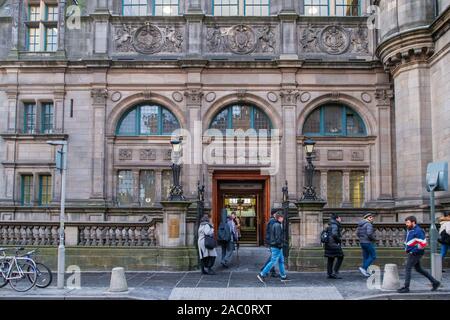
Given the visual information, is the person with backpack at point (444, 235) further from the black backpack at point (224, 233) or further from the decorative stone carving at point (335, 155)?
the decorative stone carving at point (335, 155)

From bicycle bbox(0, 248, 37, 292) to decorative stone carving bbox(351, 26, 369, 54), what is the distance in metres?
18.5

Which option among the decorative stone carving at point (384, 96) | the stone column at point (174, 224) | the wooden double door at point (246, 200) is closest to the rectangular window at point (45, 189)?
the wooden double door at point (246, 200)

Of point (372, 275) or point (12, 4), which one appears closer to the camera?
point (372, 275)

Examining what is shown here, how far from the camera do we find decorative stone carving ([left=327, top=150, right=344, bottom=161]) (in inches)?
1029

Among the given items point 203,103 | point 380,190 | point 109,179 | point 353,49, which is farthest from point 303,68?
point 109,179

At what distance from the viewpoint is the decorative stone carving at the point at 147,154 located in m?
26.4

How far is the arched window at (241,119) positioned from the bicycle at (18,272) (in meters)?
13.3

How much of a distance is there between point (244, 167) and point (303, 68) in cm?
557

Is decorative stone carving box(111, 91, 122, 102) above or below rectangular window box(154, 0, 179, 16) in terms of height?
below

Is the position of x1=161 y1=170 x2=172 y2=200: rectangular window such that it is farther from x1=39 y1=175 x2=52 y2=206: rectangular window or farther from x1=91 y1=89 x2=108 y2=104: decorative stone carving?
x1=39 y1=175 x2=52 y2=206: rectangular window

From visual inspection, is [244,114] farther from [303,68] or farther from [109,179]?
[109,179]

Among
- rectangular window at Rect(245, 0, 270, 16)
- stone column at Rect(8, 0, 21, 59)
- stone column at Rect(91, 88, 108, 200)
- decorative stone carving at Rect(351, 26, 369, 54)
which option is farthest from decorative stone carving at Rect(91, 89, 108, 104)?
decorative stone carving at Rect(351, 26, 369, 54)
